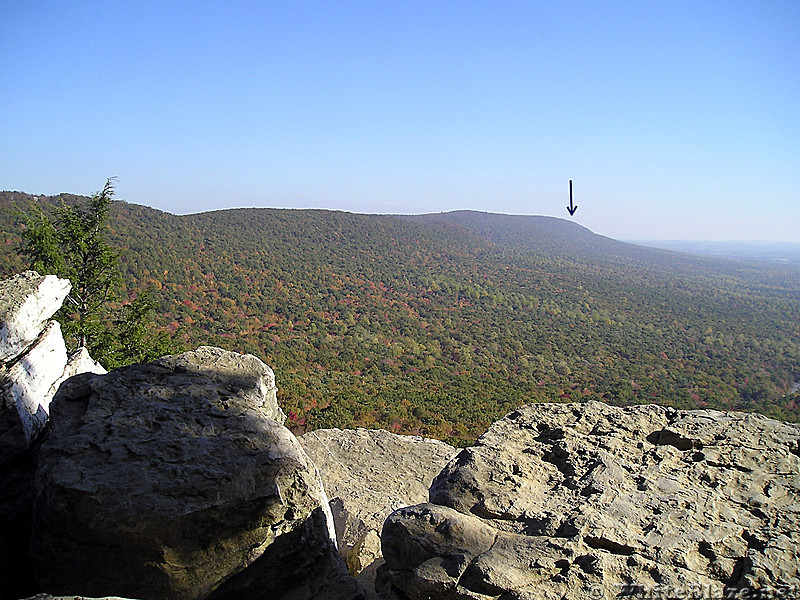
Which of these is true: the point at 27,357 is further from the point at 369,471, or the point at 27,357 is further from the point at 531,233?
the point at 531,233

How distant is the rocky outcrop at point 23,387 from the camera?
13.3ft

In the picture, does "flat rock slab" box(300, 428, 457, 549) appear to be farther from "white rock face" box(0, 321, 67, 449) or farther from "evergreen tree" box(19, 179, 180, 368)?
"evergreen tree" box(19, 179, 180, 368)

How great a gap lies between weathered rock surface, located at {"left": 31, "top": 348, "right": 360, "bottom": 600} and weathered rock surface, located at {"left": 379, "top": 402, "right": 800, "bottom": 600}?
0.88 metres

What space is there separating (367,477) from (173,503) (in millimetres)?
5339

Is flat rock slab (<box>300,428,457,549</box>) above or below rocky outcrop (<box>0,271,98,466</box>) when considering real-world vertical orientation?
below

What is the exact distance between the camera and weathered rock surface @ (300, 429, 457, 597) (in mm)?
5938

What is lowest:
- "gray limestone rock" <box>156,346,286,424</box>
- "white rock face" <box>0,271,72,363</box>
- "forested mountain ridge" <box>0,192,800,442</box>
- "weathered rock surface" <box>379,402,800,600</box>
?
"forested mountain ridge" <box>0,192,800,442</box>

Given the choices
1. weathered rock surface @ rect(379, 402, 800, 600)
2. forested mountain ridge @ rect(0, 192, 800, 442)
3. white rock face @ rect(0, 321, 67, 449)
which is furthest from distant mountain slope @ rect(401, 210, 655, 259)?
weathered rock surface @ rect(379, 402, 800, 600)

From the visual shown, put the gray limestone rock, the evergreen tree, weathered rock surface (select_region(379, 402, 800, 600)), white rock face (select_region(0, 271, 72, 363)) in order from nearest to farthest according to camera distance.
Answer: weathered rock surface (select_region(379, 402, 800, 600)) < white rock face (select_region(0, 271, 72, 363)) < the gray limestone rock < the evergreen tree

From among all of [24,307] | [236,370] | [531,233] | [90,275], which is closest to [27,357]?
[24,307]

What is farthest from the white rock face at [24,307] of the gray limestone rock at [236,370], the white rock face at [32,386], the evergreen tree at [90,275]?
the evergreen tree at [90,275]

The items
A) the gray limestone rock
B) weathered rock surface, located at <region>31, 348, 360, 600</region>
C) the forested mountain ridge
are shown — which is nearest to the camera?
weathered rock surface, located at <region>31, 348, 360, 600</region>

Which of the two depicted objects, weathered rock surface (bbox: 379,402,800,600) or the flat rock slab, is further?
the flat rock slab

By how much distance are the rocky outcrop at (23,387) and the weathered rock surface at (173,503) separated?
1.26 feet
